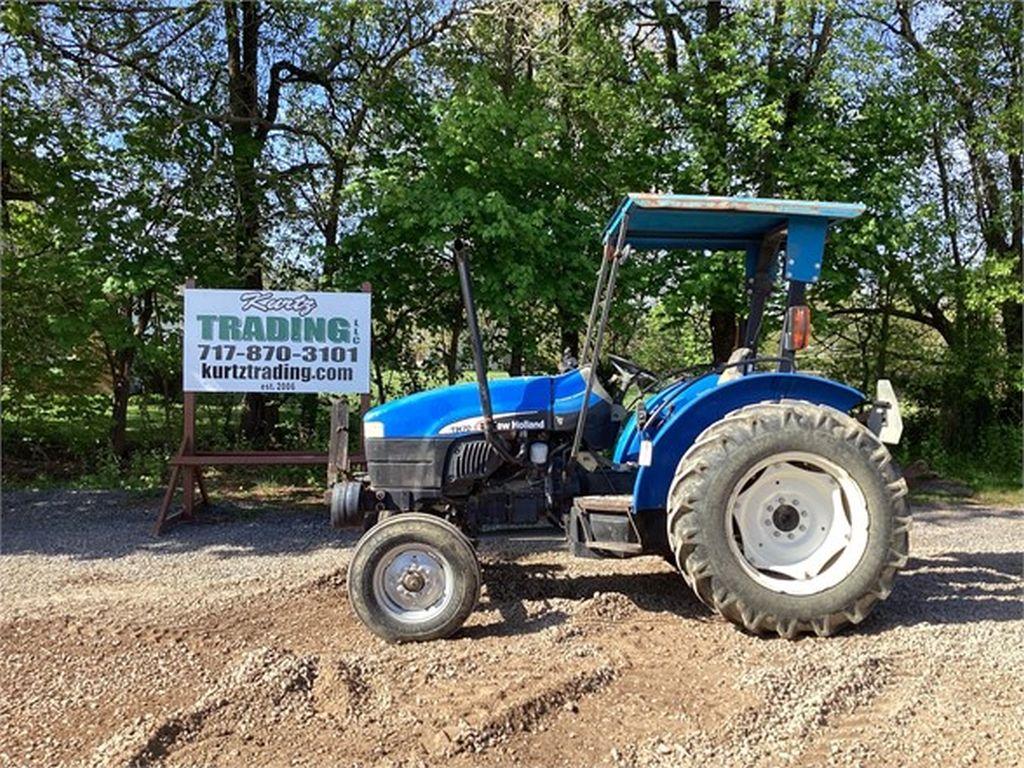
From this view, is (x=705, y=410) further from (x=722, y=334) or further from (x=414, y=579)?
(x=722, y=334)

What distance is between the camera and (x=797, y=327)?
419 cm

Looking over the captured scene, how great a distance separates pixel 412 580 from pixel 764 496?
1.81 meters

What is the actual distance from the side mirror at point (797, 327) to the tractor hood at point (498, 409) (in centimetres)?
103

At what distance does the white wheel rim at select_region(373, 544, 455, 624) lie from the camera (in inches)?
159

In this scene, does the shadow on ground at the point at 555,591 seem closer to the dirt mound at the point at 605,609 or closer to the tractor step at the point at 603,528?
the dirt mound at the point at 605,609

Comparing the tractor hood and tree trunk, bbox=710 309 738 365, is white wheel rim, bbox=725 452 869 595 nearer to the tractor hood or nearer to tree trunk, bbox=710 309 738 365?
the tractor hood

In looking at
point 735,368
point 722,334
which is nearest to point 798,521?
point 735,368

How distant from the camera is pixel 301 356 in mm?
7219

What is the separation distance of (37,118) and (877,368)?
427 inches

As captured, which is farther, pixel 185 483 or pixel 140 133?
pixel 140 133

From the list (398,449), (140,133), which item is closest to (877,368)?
(398,449)

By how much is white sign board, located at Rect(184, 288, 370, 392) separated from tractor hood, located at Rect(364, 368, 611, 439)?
289 centimetres

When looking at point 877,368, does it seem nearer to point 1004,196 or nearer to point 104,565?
point 1004,196

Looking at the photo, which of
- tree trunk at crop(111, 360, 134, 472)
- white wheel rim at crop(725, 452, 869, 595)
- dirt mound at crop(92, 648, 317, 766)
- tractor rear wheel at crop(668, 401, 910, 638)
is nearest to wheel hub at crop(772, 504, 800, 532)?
white wheel rim at crop(725, 452, 869, 595)
